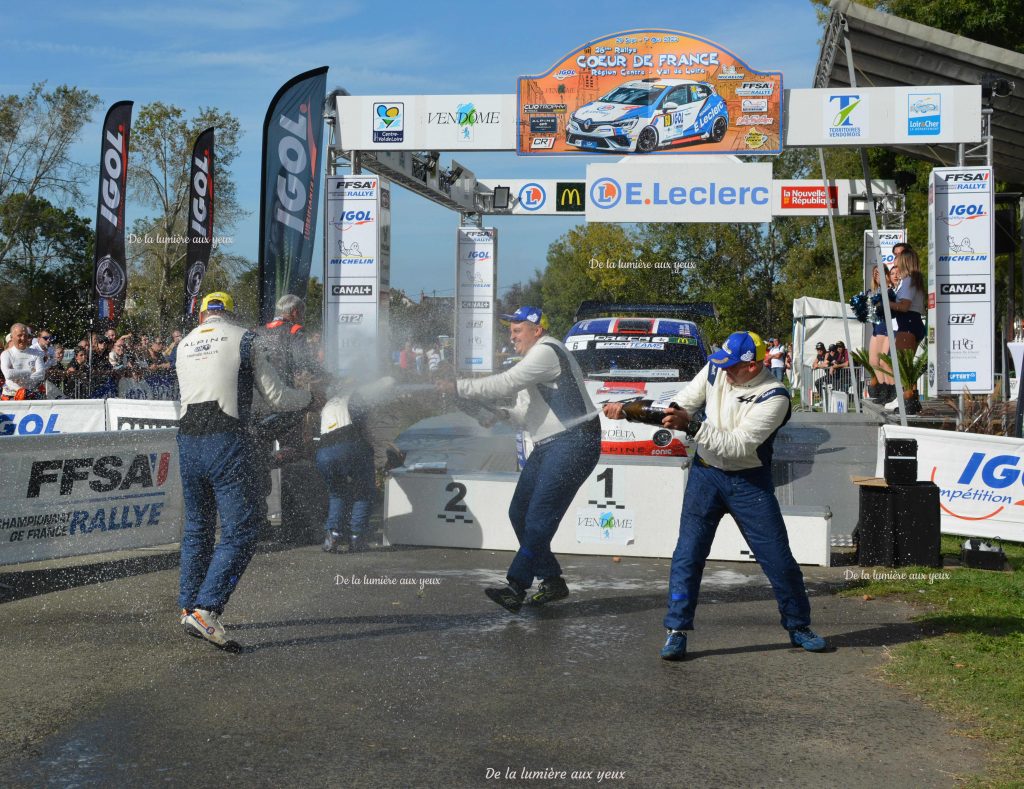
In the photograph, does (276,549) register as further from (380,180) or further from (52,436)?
(380,180)

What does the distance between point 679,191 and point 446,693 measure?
12.3m

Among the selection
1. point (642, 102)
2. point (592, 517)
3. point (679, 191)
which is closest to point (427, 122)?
point (642, 102)

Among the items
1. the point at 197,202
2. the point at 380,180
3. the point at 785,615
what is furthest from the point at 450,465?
the point at 197,202

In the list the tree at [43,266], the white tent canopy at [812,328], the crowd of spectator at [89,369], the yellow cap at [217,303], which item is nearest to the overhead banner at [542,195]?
the crowd of spectator at [89,369]

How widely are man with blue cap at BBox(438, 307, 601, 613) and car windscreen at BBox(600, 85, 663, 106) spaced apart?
6.60 m

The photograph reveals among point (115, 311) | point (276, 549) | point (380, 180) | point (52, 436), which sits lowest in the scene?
point (276, 549)

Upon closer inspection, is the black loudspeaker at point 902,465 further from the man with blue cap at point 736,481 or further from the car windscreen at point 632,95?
the car windscreen at point 632,95

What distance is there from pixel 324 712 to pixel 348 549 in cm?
453

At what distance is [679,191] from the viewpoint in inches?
637

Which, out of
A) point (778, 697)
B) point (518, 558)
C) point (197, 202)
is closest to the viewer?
point (778, 697)

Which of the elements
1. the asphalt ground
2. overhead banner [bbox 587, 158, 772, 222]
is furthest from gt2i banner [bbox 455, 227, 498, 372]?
the asphalt ground

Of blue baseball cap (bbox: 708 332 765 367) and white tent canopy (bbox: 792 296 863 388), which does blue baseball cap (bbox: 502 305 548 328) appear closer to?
blue baseball cap (bbox: 708 332 765 367)

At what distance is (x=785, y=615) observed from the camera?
6074mm

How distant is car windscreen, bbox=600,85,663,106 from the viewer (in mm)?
12953
